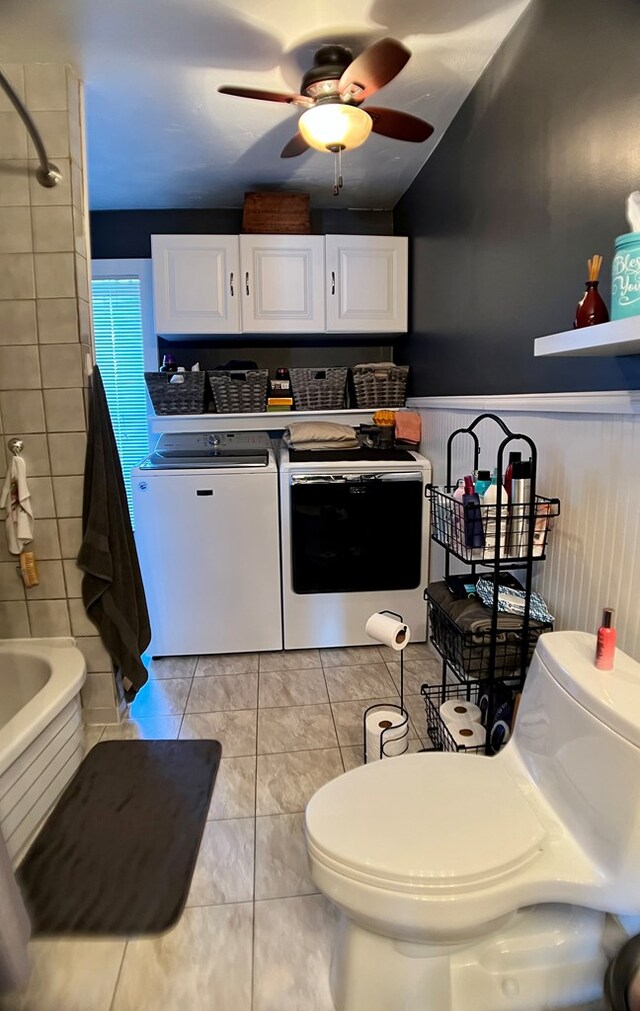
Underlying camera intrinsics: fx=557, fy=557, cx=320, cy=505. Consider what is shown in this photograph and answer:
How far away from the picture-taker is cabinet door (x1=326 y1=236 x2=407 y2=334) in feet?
Answer: 9.55

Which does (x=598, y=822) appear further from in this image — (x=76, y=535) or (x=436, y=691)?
(x=76, y=535)

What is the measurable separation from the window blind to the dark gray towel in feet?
3.73

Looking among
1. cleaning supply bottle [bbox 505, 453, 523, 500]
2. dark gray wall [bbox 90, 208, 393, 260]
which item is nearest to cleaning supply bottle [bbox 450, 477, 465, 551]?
cleaning supply bottle [bbox 505, 453, 523, 500]

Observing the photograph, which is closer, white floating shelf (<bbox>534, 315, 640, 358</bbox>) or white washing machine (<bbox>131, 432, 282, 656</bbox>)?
white floating shelf (<bbox>534, 315, 640, 358</bbox>)

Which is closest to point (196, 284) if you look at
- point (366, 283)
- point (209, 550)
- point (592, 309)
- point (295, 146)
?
point (366, 283)

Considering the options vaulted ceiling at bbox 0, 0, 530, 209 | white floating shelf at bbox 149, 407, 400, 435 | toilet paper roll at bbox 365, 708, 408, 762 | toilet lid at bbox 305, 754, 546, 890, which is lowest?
toilet paper roll at bbox 365, 708, 408, 762

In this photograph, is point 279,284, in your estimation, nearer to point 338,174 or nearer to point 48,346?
point 338,174

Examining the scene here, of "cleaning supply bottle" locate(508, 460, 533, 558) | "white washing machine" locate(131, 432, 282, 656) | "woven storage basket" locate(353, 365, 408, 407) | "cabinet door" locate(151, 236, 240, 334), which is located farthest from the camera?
"woven storage basket" locate(353, 365, 408, 407)

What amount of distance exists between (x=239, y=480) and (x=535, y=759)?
5.69ft

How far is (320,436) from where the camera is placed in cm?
288

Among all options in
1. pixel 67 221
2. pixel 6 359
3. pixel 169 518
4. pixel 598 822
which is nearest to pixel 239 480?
pixel 169 518

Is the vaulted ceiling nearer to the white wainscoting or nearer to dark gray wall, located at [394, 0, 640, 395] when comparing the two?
dark gray wall, located at [394, 0, 640, 395]

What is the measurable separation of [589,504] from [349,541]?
1.34 meters

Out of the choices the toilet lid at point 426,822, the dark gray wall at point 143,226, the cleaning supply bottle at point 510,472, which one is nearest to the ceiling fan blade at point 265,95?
the cleaning supply bottle at point 510,472
